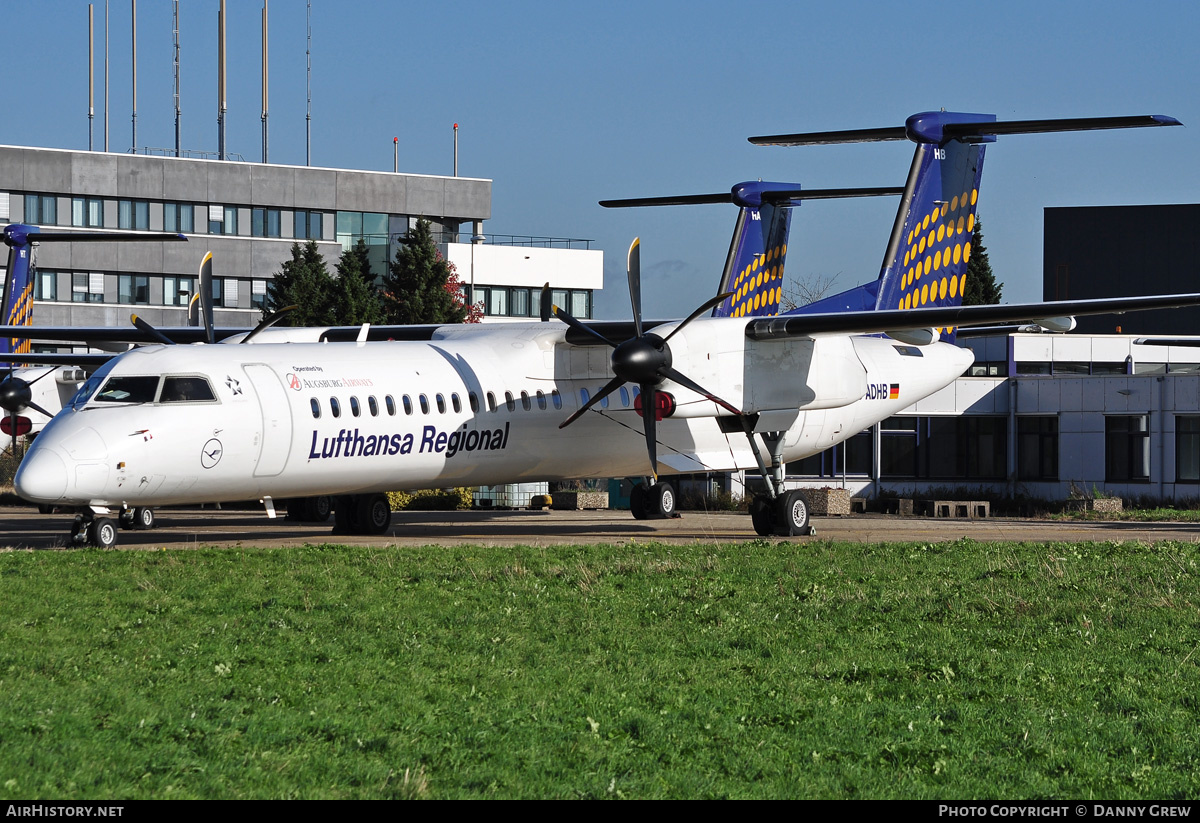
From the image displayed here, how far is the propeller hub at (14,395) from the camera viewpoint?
30031 millimetres

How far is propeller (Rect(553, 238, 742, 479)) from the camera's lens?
69.3ft

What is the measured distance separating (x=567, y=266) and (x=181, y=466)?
185 ft

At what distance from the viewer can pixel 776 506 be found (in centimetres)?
2356

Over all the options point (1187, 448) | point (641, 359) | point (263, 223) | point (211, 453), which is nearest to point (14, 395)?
point (211, 453)

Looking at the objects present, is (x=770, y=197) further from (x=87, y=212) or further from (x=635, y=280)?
(x=87, y=212)

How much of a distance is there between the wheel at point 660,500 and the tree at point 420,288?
24216 mm

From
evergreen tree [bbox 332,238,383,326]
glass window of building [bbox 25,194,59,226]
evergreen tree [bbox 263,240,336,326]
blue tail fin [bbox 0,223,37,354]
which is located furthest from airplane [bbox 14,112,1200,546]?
glass window of building [bbox 25,194,59,226]

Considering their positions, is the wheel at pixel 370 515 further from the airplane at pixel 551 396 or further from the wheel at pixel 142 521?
the wheel at pixel 142 521

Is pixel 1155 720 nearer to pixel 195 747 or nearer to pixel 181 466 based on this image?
pixel 195 747

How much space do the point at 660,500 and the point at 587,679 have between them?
1886 centimetres

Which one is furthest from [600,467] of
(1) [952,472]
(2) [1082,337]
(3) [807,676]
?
(2) [1082,337]

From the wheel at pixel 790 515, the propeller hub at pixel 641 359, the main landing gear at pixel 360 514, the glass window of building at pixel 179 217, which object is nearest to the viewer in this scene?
the propeller hub at pixel 641 359

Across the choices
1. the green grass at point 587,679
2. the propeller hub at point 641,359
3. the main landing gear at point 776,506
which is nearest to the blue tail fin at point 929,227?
the main landing gear at point 776,506
